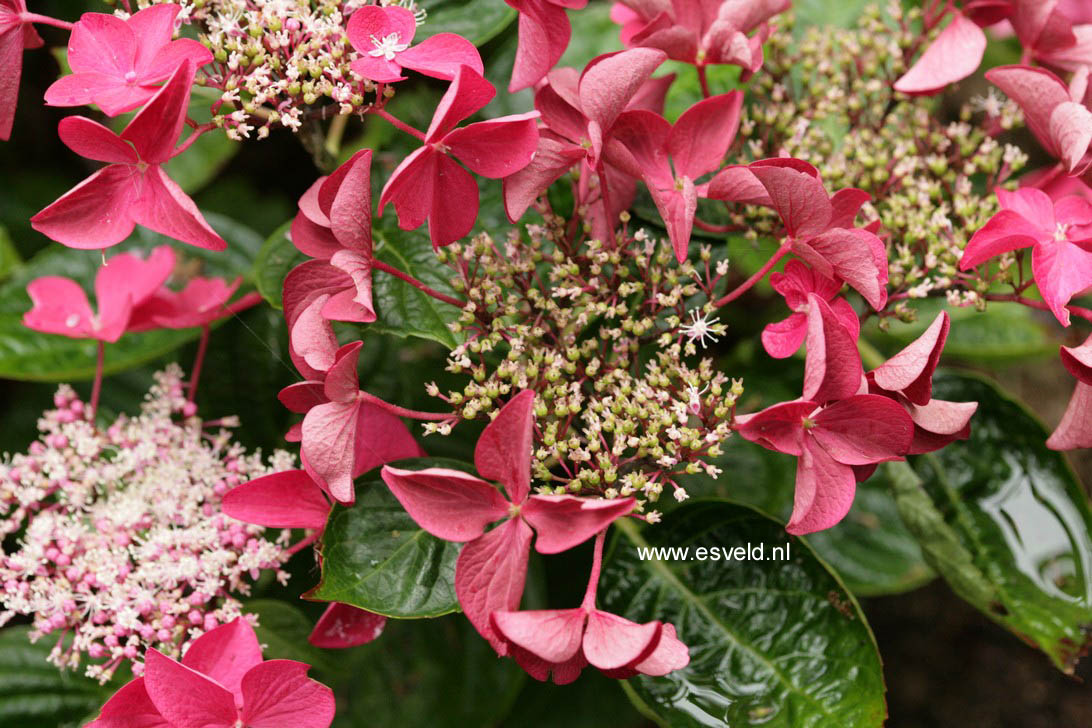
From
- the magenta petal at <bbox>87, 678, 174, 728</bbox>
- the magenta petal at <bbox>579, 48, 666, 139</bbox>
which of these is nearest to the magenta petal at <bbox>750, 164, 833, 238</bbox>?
the magenta petal at <bbox>579, 48, 666, 139</bbox>

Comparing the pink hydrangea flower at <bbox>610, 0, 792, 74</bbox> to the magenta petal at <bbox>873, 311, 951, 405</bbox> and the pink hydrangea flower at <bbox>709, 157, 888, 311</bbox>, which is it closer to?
the pink hydrangea flower at <bbox>709, 157, 888, 311</bbox>

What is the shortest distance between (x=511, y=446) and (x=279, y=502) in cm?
26

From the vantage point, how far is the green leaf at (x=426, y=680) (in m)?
1.21

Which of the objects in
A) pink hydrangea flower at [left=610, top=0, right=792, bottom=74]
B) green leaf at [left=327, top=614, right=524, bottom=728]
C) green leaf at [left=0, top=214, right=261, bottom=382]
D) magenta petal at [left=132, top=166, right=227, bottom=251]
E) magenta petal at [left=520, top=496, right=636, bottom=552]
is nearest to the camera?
magenta petal at [left=520, top=496, right=636, bottom=552]

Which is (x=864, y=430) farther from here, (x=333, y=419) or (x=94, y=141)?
(x=94, y=141)

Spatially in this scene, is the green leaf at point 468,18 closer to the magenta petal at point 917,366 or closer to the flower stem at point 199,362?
the flower stem at point 199,362

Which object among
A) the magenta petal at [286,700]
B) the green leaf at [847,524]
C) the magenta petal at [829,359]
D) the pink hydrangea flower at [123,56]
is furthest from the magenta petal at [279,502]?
the green leaf at [847,524]

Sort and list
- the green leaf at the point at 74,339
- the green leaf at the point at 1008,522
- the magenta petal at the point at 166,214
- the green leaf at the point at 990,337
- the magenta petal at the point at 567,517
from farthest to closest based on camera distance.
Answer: the green leaf at the point at 990,337 < the green leaf at the point at 74,339 < the green leaf at the point at 1008,522 < the magenta petal at the point at 166,214 < the magenta petal at the point at 567,517

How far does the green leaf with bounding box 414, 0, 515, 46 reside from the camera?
3.27ft

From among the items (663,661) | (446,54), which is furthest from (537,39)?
(663,661)

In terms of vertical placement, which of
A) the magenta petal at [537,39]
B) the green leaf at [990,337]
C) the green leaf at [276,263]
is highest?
the magenta petal at [537,39]

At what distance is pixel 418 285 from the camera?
2.67ft

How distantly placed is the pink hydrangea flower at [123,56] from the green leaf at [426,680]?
0.77 m

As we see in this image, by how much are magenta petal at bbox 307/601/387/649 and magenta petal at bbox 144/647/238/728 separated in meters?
0.16
